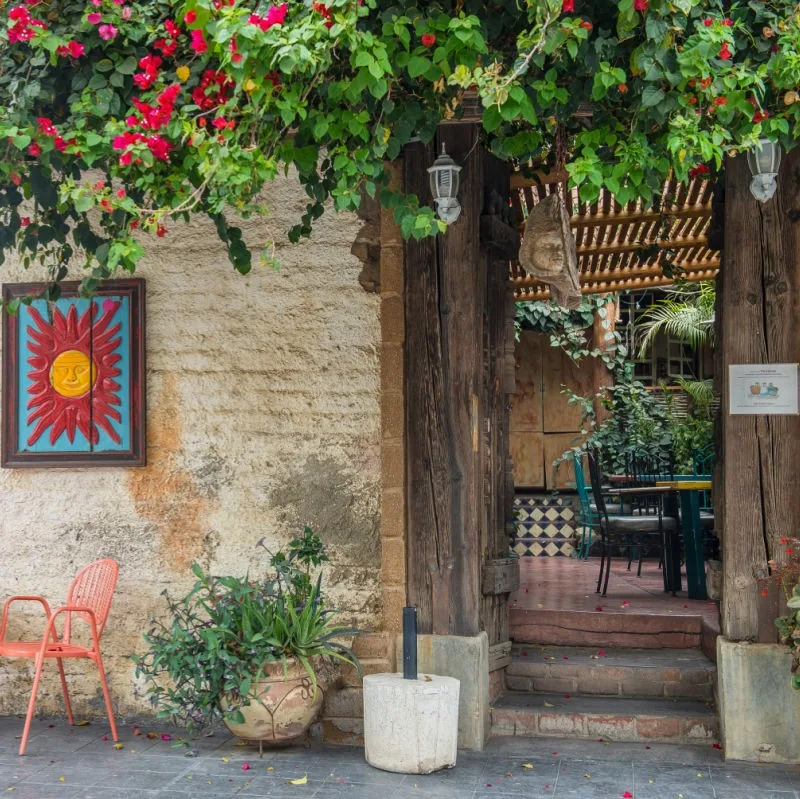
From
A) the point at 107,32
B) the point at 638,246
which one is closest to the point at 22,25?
the point at 107,32

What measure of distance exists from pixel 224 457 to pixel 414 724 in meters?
1.74

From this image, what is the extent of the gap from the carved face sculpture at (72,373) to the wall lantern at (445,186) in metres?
2.20

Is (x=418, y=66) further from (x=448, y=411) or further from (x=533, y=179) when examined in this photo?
(x=533, y=179)

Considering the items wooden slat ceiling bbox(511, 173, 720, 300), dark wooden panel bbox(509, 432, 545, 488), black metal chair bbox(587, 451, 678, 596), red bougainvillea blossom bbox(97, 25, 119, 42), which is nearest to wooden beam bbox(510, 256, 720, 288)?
wooden slat ceiling bbox(511, 173, 720, 300)

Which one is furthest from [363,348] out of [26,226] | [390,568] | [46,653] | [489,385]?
[46,653]

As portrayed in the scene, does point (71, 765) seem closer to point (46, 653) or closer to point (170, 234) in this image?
point (46, 653)

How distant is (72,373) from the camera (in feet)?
19.8

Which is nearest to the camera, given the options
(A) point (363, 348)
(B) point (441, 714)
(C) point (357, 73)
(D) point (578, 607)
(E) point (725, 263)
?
(C) point (357, 73)

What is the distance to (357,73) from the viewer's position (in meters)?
4.14

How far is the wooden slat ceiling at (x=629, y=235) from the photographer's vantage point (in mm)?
6742

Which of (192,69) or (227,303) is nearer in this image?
(192,69)

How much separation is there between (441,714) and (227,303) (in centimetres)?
236

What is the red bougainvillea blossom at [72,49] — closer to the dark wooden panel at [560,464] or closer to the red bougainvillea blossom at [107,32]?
the red bougainvillea blossom at [107,32]

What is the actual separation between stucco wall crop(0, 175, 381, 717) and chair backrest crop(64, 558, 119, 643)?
0.25m
